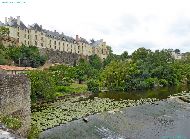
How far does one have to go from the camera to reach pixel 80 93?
67.6m

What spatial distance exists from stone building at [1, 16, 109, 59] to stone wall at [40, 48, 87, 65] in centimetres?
229

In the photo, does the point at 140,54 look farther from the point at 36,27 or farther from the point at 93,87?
the point at 36,27

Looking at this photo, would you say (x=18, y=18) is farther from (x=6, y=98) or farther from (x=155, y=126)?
(x=6, y=98)

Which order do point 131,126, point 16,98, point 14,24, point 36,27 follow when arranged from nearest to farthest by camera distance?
point 16,98
point 131,126
point 14,24
point 36,27

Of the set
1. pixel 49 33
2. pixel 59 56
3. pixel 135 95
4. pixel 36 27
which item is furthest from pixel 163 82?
pixel 49 33

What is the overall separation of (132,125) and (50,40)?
86.0 m

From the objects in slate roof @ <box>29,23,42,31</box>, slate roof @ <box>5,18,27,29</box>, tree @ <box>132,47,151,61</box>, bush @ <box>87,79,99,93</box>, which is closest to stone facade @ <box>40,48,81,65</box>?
slate roof @ <box>29,23,42,31</box>

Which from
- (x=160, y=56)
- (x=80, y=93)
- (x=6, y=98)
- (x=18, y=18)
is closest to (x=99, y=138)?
(x=6, y=98)

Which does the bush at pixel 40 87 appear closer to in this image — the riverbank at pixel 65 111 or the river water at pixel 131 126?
the riverbank at pixel 65 111

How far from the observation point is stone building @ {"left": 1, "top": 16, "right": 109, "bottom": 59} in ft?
345

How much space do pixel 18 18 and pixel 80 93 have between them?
4914 centimetres

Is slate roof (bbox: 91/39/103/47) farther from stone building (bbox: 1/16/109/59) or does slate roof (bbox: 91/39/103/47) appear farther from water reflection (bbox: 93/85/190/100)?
water reflection (bbox: 93/85/190/100)

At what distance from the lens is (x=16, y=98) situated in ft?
68.5

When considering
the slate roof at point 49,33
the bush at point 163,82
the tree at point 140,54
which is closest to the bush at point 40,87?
the bush at point 163,82
